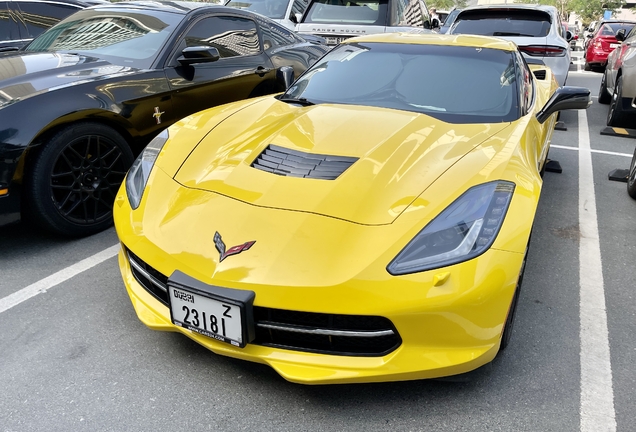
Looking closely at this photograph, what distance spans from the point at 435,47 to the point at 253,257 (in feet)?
7.10

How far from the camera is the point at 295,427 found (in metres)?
1.94

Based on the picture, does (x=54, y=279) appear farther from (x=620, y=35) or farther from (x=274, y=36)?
(x=620, y=35)

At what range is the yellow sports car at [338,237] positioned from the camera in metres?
1.87

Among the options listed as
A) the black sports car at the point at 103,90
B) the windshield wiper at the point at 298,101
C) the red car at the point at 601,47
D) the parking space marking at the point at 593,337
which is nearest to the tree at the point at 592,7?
the red car at the point at 601,47

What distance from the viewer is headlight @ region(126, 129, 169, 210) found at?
2.49 metres

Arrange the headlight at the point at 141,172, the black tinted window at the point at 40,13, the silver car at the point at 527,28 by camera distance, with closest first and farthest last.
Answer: the headlight at the point at 141,172 → the black tinted window at the point at 40,13 → the silver car at the point at 527,28

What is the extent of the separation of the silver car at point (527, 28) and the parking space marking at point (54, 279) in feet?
18.3

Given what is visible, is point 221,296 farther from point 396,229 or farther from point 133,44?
point 133,44

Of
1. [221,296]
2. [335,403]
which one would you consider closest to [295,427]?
[335,403]

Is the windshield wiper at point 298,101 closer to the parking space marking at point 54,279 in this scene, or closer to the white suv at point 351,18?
the parking space marking at point 54,279

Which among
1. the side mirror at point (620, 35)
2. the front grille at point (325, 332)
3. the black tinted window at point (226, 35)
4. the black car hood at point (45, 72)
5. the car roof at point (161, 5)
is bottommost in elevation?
Result: the front grille at point (325, 332)

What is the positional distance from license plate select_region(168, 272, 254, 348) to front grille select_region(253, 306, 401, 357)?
0.07m

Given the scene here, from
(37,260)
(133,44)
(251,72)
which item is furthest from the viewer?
(251,72)

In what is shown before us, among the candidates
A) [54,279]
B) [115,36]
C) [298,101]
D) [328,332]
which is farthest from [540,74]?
[54,279]
